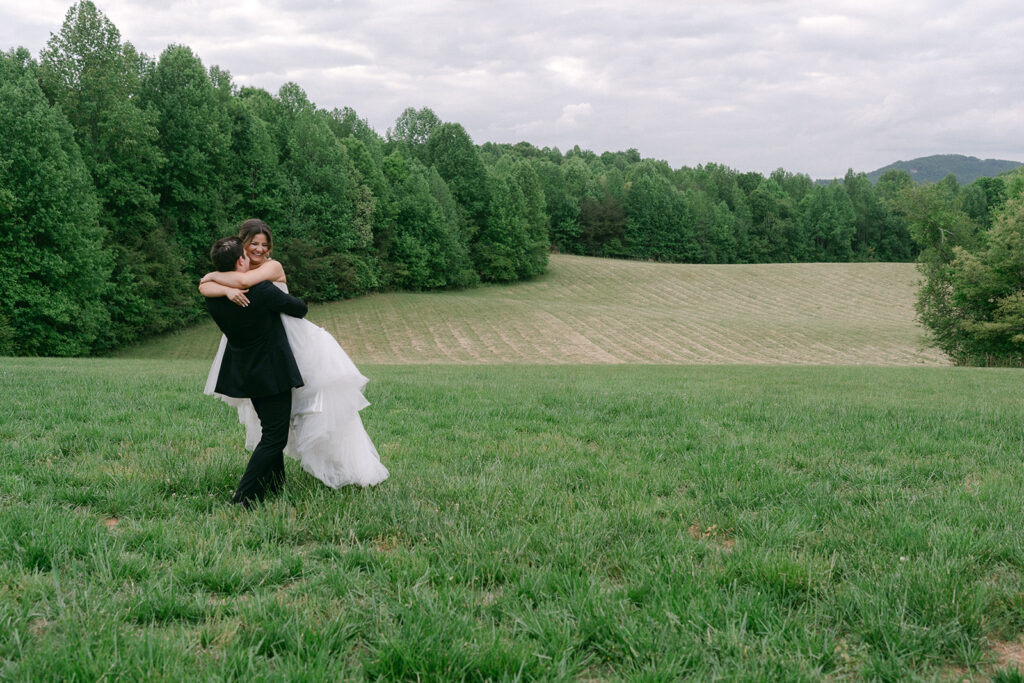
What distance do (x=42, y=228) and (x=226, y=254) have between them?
3473 centimetres

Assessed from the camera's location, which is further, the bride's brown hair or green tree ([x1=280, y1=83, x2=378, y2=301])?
green tree ([x1=280, y1=83, x2=378, y2=301])

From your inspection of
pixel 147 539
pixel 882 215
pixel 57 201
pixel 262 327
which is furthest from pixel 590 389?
pixel 882 215

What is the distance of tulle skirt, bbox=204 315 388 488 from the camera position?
520cm

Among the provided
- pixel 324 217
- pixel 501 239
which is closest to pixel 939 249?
pixel 501 239

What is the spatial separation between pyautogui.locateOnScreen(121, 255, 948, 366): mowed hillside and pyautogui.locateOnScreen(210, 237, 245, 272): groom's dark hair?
32376mm

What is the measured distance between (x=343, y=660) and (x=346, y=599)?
59 centimetres

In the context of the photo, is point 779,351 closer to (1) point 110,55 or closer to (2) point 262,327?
(2) point 262,327

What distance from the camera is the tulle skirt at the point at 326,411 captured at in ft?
17.0

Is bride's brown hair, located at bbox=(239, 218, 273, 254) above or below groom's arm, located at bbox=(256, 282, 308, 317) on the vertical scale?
above

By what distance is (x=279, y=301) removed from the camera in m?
5.09

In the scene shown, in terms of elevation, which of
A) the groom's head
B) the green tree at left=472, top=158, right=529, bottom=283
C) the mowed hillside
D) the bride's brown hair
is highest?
the green tree at left=472, top=158, right=529, bottom=283

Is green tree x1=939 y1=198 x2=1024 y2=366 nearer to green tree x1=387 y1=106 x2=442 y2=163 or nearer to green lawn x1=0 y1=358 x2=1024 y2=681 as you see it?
green lawn x1=0 y1=358 x2=1024 y2=681

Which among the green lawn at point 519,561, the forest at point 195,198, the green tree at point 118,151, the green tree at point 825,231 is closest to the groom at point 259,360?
the green lawn at point 519,561

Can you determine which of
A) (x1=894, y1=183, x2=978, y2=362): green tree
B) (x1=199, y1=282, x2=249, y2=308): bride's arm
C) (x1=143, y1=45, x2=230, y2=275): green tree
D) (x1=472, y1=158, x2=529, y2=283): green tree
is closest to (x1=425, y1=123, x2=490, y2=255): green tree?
(x1=472, y1=158, x2=529, y2=283): green tree
